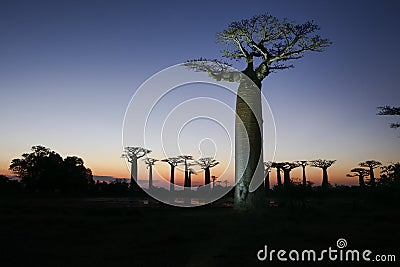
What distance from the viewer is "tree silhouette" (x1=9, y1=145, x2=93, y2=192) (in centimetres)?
2997

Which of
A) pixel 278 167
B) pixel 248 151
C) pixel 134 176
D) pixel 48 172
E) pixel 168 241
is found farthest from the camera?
pixel 278 167

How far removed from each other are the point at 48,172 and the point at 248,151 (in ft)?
79.6

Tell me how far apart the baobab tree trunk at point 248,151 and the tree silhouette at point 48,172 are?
76.8ft

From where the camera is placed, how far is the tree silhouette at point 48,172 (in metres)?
30.0

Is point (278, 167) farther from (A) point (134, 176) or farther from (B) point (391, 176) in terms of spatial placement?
(B) point (391, 176)

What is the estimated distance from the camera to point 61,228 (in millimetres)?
8031

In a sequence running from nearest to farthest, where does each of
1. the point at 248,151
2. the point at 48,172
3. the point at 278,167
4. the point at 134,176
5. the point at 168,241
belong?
the point at 168,241, the point at 248,151, the point at 48,172, the point at 134,176, the point at 278,167

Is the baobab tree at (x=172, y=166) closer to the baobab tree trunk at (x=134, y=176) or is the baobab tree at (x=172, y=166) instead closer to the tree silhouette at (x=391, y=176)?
the baobab tree trunk at (x=134, y=176)

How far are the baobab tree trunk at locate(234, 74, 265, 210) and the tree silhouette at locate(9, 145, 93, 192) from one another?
23407 mm

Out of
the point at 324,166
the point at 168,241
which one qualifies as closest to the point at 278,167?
the point at 324,166

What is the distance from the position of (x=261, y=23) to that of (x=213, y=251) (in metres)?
9.16

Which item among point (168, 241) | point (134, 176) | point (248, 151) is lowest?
point (168, 241)

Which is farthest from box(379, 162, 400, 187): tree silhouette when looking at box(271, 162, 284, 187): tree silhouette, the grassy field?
box(271, 162, 284, 187): tree silhouette

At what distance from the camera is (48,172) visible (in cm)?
2994
